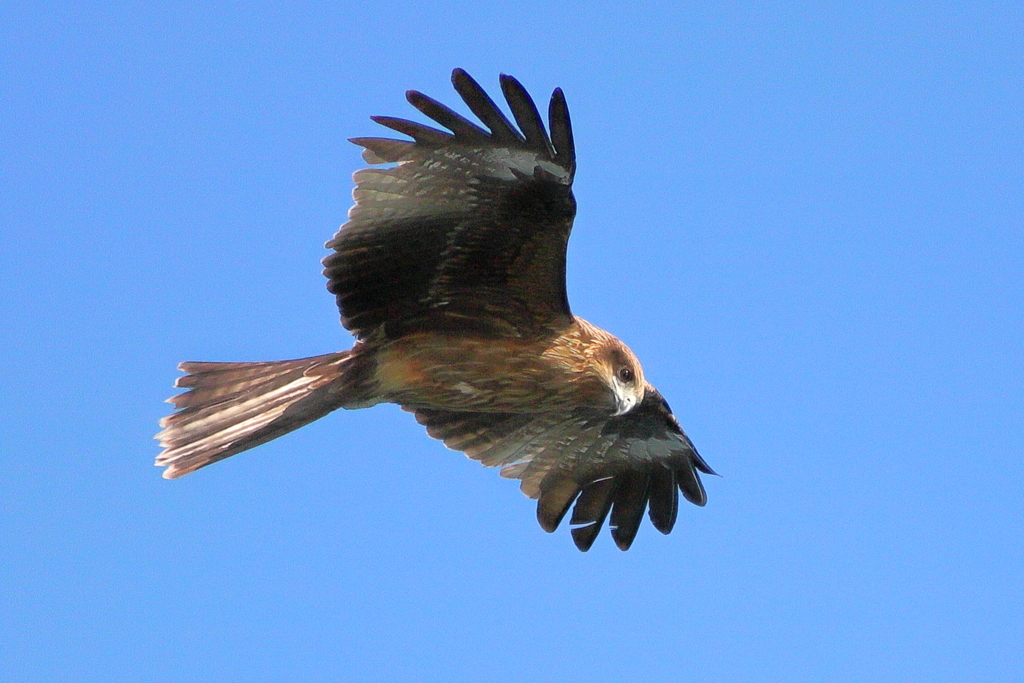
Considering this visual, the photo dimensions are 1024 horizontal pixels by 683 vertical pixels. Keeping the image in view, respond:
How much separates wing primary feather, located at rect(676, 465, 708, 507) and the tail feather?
2494mm

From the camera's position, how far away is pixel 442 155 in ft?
21.6

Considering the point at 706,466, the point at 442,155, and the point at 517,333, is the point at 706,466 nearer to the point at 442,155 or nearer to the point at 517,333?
the point at 517,333

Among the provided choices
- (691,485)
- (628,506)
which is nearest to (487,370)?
(628,506)

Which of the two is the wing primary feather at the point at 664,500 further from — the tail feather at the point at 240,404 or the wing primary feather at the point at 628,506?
the tail feather at the point at 240,404

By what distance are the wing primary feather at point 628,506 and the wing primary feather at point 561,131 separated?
113 inches

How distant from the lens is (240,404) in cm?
716

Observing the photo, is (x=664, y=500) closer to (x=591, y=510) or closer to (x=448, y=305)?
(x=591, y=510)

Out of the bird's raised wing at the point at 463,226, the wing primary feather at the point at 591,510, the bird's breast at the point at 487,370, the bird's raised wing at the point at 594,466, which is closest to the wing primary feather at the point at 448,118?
the bird's raised wing at the point at 463,226

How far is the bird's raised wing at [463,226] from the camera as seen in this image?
644 centimetres

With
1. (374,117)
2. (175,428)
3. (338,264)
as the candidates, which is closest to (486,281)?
(338,264)

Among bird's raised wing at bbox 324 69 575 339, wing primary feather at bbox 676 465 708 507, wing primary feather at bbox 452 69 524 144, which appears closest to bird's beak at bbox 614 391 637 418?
bird's raised wing at bbox 324 69 575 339

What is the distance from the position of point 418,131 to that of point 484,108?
0.35 m

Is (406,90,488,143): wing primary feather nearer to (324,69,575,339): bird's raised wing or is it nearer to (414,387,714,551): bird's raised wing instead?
(324,69,575,339): bird's raised wing

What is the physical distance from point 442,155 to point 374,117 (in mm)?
416
